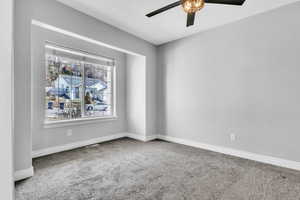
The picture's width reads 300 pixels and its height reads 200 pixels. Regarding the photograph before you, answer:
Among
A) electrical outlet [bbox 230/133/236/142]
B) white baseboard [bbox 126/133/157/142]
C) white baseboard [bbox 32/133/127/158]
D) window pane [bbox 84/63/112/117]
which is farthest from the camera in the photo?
white baseboard [bbox 126/133/157/142]

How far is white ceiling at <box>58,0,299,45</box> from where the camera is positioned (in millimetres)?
2332

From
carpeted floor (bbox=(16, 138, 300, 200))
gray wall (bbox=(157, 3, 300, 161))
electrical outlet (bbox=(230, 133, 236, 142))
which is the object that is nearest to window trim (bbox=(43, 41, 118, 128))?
carpeted floor (bbox=(16, 138, 300, 200))

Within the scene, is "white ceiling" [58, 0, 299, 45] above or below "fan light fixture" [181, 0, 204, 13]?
above

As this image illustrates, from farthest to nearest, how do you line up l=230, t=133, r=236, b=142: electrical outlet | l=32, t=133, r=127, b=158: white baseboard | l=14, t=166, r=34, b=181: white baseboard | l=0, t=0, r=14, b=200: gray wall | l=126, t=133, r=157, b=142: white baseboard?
l=126, t=133, r=157, b=142: white baseboard, l=230, t=133, r=236, b=142: electrical outlet, l=32, t=133, r=127, b=158: white baseboard, l=14, t=166, r=34, b=181: white baseboard, l=0, t=0, r=14, b=200: gray wall

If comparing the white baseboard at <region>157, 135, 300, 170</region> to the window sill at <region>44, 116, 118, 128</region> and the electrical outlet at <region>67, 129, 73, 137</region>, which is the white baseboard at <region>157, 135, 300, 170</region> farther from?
the electrical outlet at <region>67, 129, 73, 137</region>

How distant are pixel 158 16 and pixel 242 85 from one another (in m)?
2.01

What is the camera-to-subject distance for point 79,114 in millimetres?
3443

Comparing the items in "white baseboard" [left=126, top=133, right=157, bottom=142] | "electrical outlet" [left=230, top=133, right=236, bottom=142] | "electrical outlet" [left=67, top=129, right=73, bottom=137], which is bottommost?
"white baseboard" [left=126, top=133, right=157, bottom=142]

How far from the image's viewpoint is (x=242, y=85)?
2738 mm

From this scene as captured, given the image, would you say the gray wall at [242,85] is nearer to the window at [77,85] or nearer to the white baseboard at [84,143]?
the white baseboard at [84,143]

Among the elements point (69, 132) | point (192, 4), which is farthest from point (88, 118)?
point (192, 4)

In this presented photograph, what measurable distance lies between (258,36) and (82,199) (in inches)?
140

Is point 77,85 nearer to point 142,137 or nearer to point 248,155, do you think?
point 142,137

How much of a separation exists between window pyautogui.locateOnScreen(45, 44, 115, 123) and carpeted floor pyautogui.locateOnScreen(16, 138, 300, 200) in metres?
0.95
